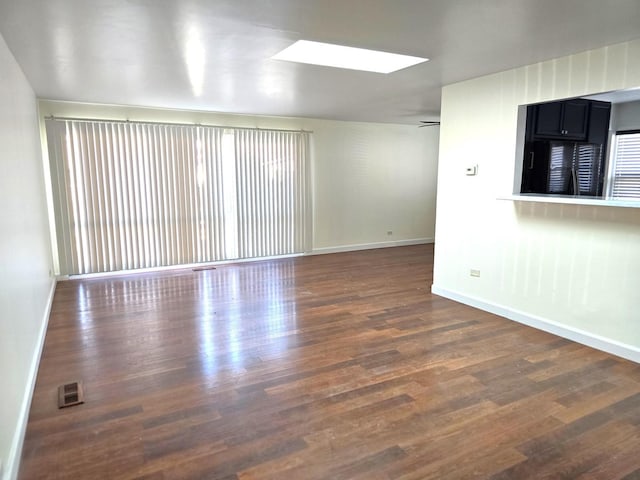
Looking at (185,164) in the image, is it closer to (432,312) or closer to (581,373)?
(432,312)

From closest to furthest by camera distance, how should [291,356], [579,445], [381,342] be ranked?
[579,445] → [291,356] → [381,342]

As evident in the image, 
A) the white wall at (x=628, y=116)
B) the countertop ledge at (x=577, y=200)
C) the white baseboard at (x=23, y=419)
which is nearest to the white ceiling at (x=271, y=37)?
the countertop ledge at (x=577, y=200)

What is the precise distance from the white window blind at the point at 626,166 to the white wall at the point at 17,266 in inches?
203

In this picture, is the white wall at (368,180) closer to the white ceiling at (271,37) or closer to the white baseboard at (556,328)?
the white ceiling at (271,37)

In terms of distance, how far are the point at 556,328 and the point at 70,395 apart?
386 centimetres

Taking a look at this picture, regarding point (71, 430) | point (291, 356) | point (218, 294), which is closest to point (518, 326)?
point (291, 356)

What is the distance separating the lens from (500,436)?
7.54ft

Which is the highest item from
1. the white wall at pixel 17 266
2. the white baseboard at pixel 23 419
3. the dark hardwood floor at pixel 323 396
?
the white wall at pixel 17 266

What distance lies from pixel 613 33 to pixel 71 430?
13.9 feet

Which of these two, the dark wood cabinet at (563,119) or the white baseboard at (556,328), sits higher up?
Result: the dark wood cabinet at (563,119)

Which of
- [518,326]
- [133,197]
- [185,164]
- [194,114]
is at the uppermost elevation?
[194,114]

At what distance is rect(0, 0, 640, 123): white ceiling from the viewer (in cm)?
239

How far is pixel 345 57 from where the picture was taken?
359 cm

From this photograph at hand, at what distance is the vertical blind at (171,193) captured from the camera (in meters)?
5.64
